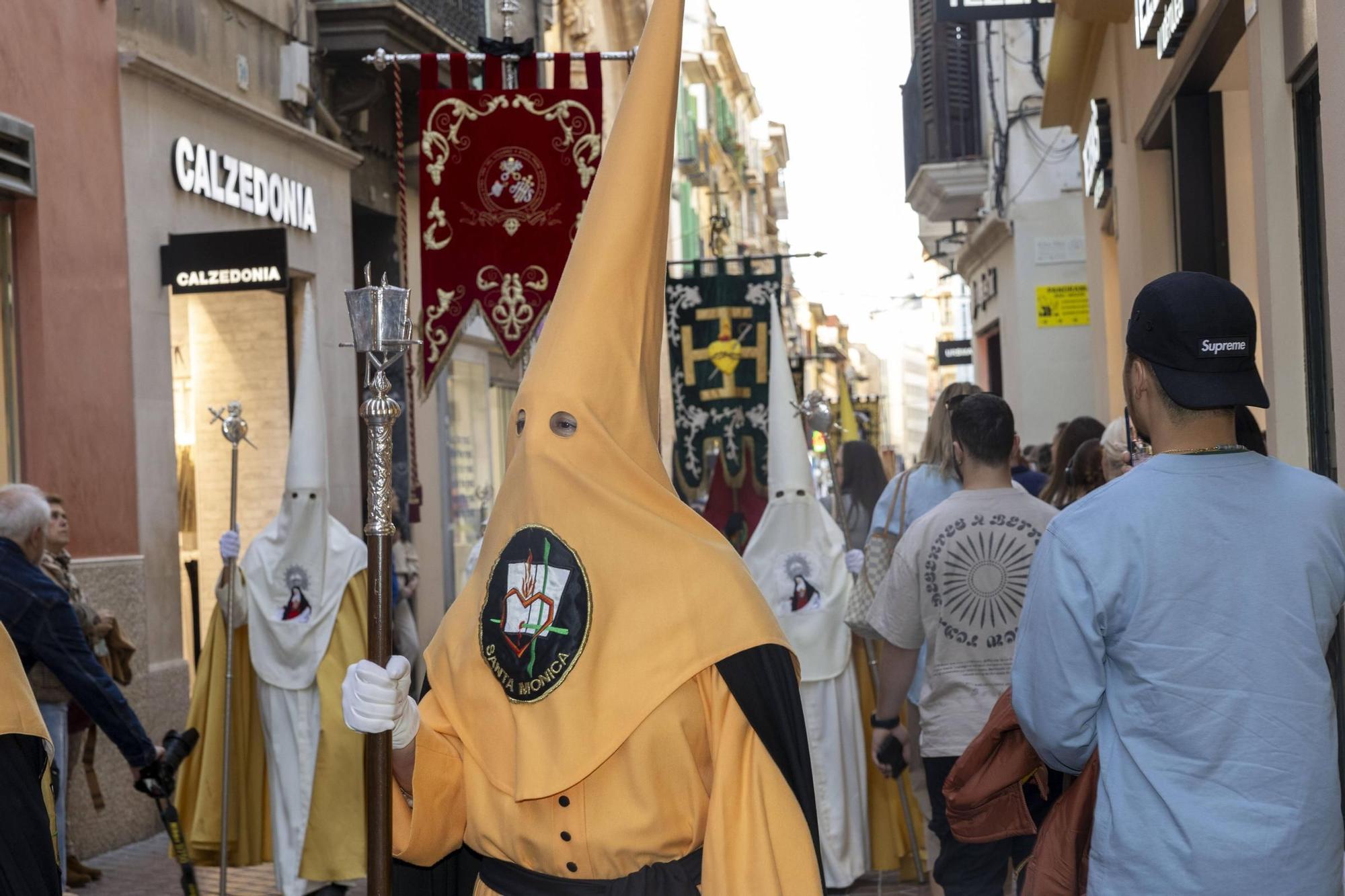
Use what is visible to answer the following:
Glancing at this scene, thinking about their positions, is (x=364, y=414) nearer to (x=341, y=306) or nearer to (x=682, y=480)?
(x=682, y=480)

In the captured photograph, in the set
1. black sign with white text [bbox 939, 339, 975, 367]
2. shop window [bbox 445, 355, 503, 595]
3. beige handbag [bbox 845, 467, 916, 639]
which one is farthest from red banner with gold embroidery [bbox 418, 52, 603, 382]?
black sign with white text [bbox 939, 339, 975, 367]

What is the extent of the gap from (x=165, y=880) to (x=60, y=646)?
9.62ft

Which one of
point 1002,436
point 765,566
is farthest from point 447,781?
point 765,566

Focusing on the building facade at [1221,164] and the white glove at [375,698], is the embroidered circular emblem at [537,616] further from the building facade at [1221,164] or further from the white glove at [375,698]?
the building facade at [1221,164]

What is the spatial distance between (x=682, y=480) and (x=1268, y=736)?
8606 millimetres

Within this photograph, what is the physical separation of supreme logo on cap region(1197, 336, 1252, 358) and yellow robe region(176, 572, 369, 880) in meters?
5.29

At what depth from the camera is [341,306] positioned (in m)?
13.7

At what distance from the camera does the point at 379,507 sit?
339 cm

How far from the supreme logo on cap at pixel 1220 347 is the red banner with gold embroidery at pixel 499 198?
234 inches

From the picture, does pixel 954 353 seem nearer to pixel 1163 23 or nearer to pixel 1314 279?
pixel 1163 23

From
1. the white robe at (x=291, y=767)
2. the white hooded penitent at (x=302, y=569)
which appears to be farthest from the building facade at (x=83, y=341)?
the white hooded penitent at (x=302, y=569)

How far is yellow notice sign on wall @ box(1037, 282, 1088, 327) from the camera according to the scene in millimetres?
17594

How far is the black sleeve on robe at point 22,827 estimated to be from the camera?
3861 millimetres

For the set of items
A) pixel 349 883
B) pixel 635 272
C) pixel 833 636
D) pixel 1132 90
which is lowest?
pixel 349 883
